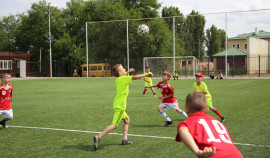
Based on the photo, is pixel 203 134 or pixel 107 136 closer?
pixel 203 134

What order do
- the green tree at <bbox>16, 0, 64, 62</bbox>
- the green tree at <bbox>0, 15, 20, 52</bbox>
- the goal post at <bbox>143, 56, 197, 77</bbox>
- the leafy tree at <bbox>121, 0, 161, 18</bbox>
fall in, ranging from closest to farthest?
1. the goal post at <bbox>143, 56, 197, 77</bbox>
2. the leafy tree at <bbox>121, 0, 161, 18</bbox>
3. the green tree at <bbox>16, 0, 64, 62</bbox>
4. the green tree at <bbox>0, 15, 20, 52</bbox>

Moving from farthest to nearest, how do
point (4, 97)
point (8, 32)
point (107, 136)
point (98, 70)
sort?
point (8, 32) < point (98, 70) < point (4, 97) < point (107, 136)

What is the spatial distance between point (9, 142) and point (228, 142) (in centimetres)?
546

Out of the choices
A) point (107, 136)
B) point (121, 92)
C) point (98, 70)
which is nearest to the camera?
point (121, 92)

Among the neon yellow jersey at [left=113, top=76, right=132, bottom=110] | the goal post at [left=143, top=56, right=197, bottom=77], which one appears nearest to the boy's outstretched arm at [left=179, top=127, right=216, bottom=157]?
the neon yellow jersey at [left=113, top=76, right=132, bottom=110]

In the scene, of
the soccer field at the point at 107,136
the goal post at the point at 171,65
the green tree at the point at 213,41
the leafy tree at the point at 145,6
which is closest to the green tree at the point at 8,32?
the leafy tree at the point at 145,6

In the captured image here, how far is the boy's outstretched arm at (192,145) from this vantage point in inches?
88.6

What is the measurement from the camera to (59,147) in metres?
5.89

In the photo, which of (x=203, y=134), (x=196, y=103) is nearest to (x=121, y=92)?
(x=196, y=103)

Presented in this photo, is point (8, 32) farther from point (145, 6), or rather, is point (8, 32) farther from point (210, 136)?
point (210, 136)

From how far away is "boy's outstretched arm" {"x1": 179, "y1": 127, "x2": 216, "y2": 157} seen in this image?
2251 mm

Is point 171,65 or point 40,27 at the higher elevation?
point 40,27

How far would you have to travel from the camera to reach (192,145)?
7.68ft

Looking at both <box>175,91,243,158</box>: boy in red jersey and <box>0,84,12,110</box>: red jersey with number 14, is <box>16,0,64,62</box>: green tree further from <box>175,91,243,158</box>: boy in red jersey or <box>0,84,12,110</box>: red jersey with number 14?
<box>175,91,243,158</box>: boy in red jersey
